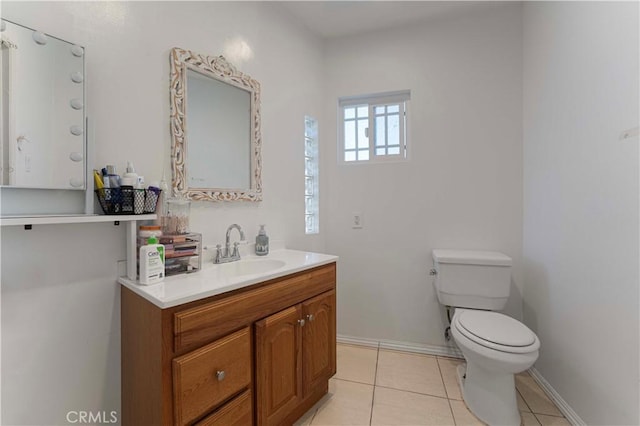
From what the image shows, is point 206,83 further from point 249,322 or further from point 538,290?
point 538,290

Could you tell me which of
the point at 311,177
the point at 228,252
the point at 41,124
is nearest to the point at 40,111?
the point at 41,124

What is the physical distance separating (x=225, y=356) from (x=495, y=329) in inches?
54.6

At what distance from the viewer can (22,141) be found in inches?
37.1

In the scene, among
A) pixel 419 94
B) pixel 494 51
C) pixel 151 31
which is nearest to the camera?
pixel 151 31

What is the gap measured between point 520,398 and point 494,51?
2318 millimetres

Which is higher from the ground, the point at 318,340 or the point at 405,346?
the point at 318,340

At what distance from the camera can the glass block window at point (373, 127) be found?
2.33m

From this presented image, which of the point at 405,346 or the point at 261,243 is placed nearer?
the point at 261,243

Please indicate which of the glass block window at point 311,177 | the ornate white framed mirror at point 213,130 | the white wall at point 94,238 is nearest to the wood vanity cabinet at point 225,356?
the white wall at point 94,238

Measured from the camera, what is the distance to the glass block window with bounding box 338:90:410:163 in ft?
7.65

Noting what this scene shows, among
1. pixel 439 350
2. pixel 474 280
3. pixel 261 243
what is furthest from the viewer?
pixel 439 350

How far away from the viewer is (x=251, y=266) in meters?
1.61

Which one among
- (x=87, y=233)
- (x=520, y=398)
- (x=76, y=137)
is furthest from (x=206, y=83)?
(x=520, y=398)

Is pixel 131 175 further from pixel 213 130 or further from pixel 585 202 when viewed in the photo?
pixel 585 202
